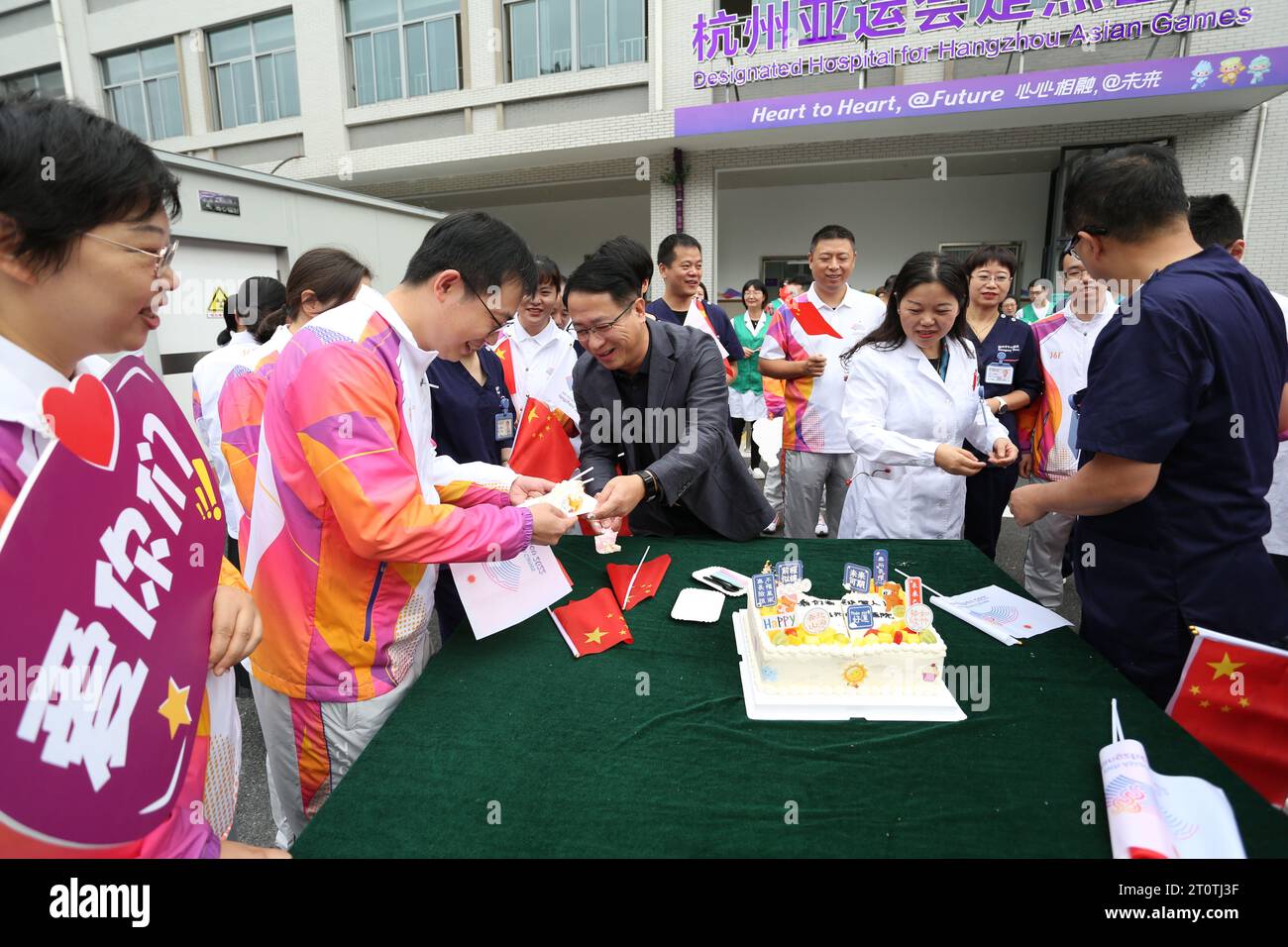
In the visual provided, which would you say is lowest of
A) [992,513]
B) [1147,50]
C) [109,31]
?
[992,513]

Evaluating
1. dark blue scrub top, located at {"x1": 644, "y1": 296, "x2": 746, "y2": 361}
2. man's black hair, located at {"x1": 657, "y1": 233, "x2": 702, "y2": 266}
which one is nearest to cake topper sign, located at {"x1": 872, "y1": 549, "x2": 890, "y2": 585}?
dark blue scrub top, located at {"x1": 644, "y1": 296, "x2": 746, "y2": 361}

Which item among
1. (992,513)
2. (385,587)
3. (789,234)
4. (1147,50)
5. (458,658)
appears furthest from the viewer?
(789,234)

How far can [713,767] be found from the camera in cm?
117

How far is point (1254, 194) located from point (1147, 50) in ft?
7.82

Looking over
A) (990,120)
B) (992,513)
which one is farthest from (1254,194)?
(992,513)

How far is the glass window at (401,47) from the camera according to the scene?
11.4 meters

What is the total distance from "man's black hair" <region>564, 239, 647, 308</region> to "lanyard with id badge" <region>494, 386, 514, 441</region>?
0.76 m

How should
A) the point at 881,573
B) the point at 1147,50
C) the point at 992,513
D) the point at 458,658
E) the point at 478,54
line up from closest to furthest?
the point at 458,658 < the point at 881,573 < the point at 992,513 < the point at 1147,50 < the point at 478,54

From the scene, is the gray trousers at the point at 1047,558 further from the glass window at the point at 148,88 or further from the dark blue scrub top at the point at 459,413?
the glass window at the point at 148,88

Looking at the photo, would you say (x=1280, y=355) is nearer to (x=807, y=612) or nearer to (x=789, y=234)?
(x=807, y=612)

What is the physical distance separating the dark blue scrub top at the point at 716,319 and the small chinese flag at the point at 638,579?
2284 mm

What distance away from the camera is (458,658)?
5.15ft

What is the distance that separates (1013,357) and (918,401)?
125cm

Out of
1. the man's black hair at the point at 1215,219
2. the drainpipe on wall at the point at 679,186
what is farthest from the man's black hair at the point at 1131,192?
the drainpipe on wall at the point at 679,186
